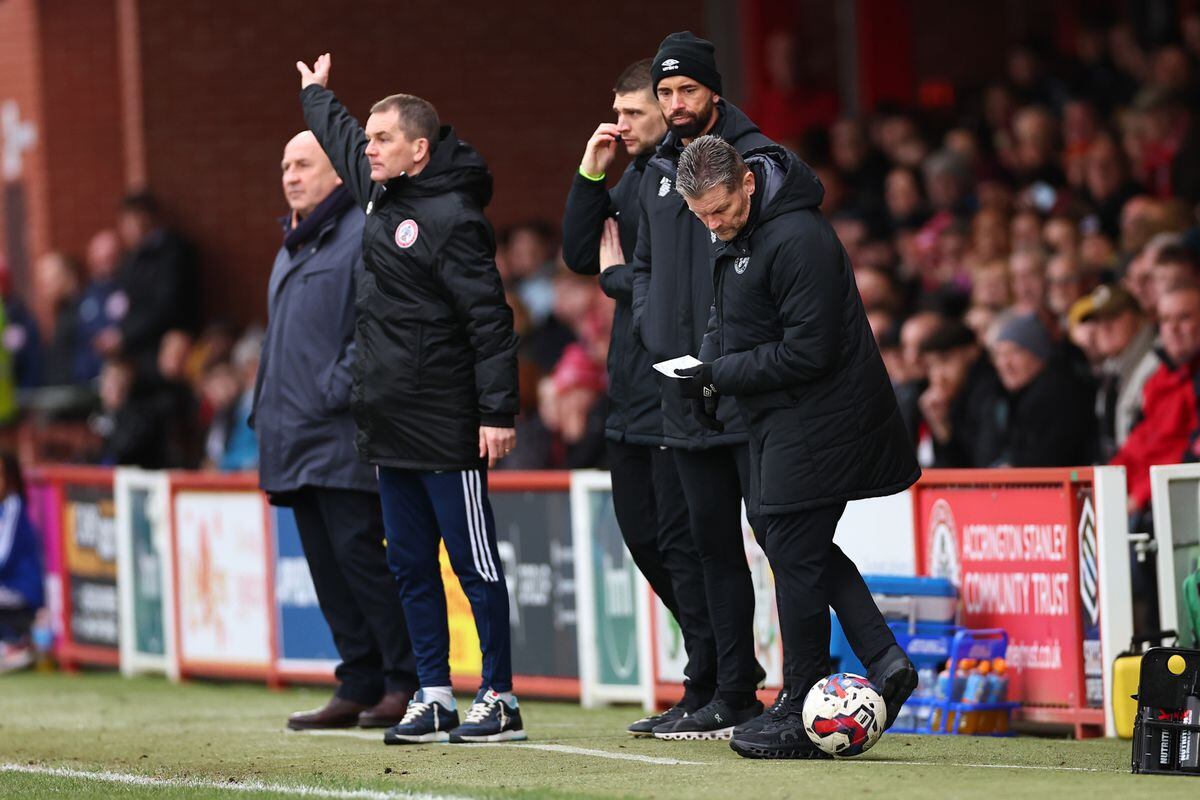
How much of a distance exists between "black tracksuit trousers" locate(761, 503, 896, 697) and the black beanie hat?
1.55 metres

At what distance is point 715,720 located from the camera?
26.7ft

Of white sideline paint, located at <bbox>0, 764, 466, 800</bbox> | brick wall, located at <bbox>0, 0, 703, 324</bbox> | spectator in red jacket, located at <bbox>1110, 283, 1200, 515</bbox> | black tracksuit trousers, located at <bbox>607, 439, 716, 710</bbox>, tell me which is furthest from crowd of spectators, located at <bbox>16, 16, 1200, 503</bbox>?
white sideline paint, located at <bbox>0, 764, 466, 800</bbox>

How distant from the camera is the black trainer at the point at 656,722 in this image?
8414 millimetres

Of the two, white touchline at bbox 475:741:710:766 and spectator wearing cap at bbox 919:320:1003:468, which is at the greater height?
spectator wearing cap at bbox 919:320:1003:468

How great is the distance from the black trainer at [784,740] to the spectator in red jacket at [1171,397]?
320 cm

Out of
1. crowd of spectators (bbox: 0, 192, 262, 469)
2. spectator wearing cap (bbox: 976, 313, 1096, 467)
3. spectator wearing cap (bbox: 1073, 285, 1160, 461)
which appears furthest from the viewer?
crowd of spectators (bbox: 0, 192, 262, 469)

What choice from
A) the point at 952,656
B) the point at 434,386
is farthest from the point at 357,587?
the point at 952,656

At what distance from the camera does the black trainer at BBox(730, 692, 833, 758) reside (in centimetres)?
749

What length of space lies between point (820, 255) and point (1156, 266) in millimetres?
4152

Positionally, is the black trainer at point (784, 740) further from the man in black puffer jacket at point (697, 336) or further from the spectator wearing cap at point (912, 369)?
the spectator wearing cap at point (912, 369)

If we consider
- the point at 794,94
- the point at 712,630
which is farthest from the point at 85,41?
the point at 712,630

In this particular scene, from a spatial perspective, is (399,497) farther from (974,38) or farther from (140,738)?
(974,38)

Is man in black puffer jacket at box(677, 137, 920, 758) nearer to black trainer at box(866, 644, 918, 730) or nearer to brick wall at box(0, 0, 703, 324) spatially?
black trainer at box(866, 644, 918, 730)

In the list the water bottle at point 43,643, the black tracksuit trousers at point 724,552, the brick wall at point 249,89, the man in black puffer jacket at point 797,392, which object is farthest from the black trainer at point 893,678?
the brick wall at point 249,89
